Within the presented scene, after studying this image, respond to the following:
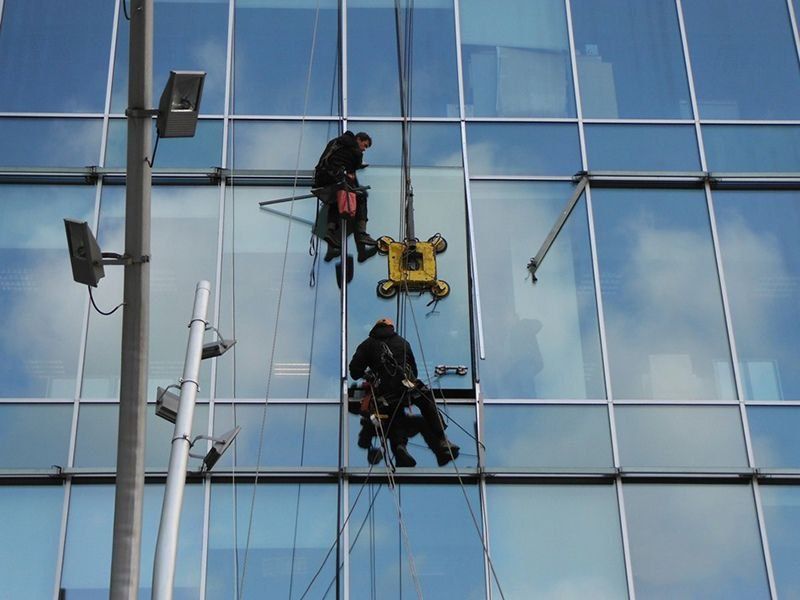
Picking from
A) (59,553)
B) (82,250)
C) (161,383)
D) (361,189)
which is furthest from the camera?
(361,189)

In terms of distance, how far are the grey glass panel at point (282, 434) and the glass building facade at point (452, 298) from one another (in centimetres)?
2

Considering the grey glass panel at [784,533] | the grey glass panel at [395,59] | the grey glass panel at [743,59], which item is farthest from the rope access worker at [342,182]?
the grey glass panel at [784,533]

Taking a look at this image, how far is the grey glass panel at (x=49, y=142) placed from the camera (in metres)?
16.2

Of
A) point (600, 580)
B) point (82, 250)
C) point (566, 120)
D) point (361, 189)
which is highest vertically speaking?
point (566, 120)

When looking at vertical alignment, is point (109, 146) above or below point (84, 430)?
above

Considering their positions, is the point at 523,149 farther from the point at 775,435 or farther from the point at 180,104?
the point at 180,104

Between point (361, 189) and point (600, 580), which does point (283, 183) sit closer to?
point (361, 189)

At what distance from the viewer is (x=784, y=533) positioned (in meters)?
14.5

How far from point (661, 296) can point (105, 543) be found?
6555mm

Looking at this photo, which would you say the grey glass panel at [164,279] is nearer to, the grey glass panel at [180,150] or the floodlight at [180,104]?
the grey glass panel at [180,150]

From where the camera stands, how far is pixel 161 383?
15031 mm

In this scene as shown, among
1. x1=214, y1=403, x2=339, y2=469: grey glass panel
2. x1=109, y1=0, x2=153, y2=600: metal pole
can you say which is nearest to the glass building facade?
x1=214, y1=403, x2=339, y2=469: grey glass panel

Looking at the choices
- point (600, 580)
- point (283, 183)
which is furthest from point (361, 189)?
point (600, 580)

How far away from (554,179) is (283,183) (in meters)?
3.13
